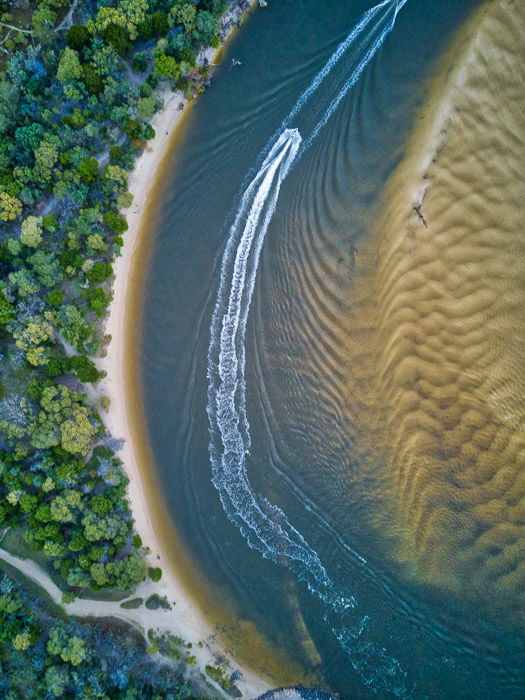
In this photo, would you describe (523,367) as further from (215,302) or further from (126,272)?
(126,272)

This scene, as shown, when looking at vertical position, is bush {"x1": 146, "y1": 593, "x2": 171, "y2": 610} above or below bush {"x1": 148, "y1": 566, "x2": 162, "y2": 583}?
below

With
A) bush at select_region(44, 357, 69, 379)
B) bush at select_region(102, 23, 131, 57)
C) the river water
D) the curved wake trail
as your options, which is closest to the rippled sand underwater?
the river water

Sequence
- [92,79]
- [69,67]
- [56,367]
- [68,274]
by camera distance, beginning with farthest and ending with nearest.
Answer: [68,274] < [56,367] < [92,79] < [69,67]

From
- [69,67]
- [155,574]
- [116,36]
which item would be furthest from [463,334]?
[69,67]

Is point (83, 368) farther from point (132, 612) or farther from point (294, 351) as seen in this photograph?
point (132, 612)

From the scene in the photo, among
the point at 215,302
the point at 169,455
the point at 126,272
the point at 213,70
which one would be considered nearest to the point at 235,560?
the point at 169,455

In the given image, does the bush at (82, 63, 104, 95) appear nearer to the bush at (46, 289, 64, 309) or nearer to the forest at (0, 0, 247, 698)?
the forest at (0, 0, 247, 698)

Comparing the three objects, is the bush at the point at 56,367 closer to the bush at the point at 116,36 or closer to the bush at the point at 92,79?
the bush at the point at 92,79

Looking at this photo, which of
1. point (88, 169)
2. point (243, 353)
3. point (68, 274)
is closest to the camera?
point (88, 169)
